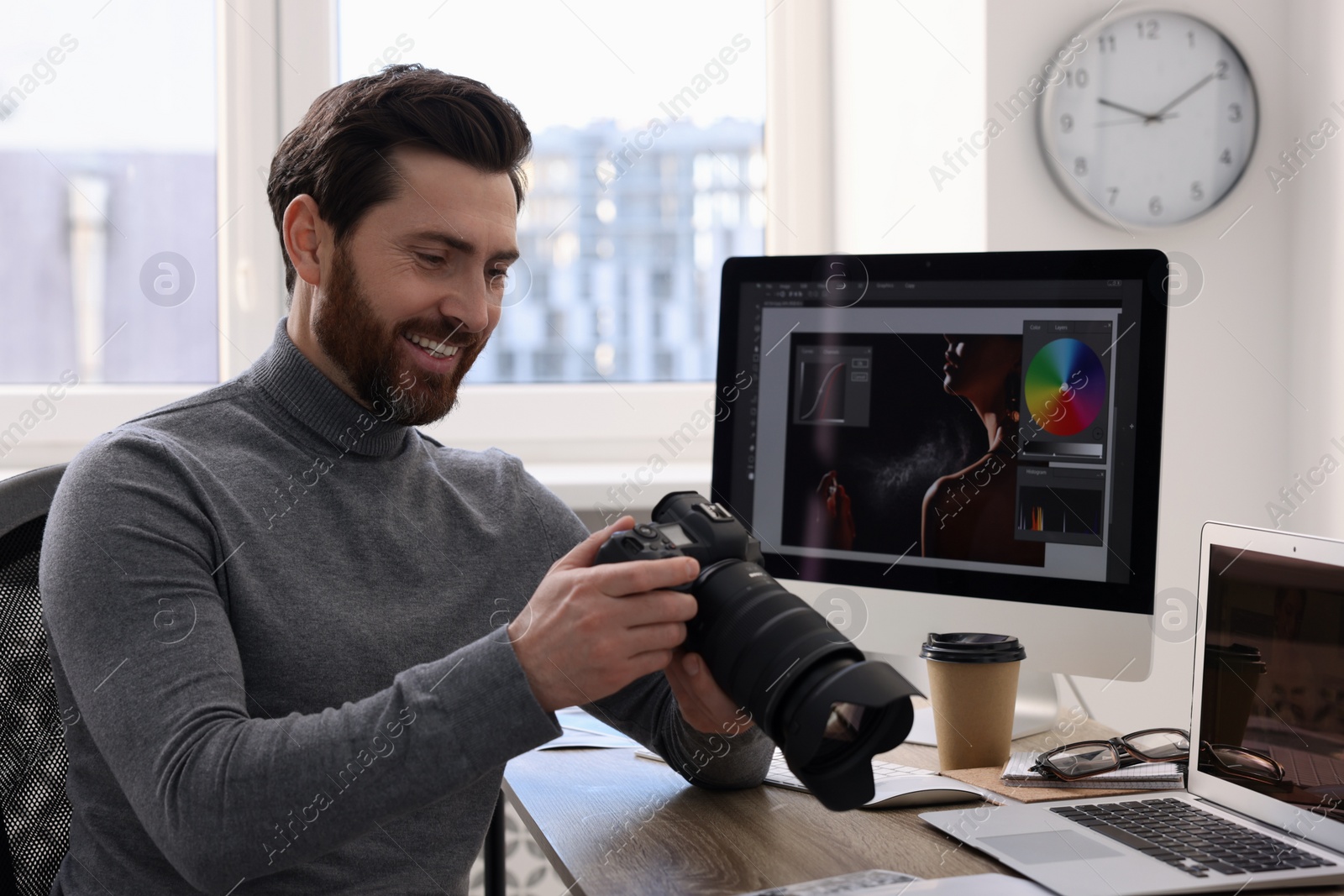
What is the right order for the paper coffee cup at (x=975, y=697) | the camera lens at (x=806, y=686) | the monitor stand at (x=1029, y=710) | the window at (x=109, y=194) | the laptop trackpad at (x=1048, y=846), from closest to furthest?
the camera lens at (x=806, y=686), the laptop trackpad at (x=1048, y=846), the paper coffee cup at (x=975, y=697), the monitor stand at (x=1029, y=710), the window at (x=109, y=194)

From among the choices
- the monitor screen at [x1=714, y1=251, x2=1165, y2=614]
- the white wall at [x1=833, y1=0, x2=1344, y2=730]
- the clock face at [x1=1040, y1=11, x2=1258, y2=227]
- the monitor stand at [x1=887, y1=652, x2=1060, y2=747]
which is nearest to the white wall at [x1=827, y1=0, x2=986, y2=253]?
the white wall at [x1=833, y1=0, x2=1344, y2=730]

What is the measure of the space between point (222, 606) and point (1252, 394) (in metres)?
1.47

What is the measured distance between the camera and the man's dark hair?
104 cm

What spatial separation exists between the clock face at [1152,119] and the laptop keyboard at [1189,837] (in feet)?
3.49

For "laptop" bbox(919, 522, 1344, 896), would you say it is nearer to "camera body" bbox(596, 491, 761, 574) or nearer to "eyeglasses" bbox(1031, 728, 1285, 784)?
"eyeglasses" bbox(1031, 728, 1285, 784)

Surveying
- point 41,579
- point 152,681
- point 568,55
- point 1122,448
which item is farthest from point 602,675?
point 568,55

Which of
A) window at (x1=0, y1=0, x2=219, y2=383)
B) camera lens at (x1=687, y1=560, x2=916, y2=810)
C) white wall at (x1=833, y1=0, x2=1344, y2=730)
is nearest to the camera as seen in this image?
camera lens at (x1=687, y1=560, x2=916, y2=810)

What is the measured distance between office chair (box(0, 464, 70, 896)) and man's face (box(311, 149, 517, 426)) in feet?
0.94

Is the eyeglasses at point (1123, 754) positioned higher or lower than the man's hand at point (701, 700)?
lower

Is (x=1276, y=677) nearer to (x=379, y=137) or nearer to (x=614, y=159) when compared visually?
(x=379, y=137)

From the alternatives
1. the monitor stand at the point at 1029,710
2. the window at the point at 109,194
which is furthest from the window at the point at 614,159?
the monitor stand at the point at 1029,710

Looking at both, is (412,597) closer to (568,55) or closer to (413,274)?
(413,274)

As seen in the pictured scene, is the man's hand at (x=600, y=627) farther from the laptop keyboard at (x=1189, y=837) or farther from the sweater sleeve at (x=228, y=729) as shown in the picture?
the laptop keyboard at (x=1189, y=837)

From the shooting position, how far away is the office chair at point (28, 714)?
2.98 feet
